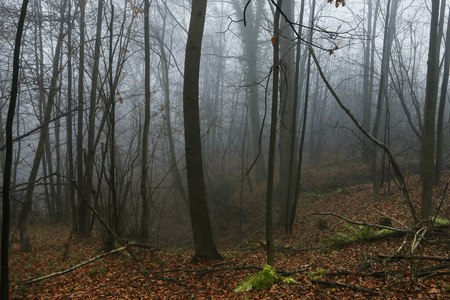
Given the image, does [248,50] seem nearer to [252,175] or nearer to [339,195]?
[252,175]

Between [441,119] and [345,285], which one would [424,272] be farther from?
[441,119]

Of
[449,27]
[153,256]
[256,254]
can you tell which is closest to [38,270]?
[153,256]

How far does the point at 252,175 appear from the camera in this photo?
61.1 ft

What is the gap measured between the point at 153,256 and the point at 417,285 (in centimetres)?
471

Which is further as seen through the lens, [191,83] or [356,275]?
[191,83]

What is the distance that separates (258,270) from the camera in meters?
5.45

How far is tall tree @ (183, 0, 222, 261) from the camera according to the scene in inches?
231

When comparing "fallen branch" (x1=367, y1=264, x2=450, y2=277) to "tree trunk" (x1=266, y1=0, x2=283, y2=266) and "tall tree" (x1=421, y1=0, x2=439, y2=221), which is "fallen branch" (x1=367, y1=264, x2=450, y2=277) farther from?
"tall tree" (x1=421, y1=0, x2=439, y2=221)

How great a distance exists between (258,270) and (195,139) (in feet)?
8.57

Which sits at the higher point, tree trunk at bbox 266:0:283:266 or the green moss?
tree trunk at bbox 266:0:283:266

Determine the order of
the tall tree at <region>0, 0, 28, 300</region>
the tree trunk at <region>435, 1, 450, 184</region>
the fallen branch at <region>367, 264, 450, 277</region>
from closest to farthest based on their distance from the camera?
the tall tree at <region>0, 0, 28, 300</region>
the fallen branch at <region>367, 264, 450, 277</region>
the tree trunk at <region>435, 1, 450, 184</region>

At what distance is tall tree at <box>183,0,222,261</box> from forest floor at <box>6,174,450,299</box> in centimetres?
53

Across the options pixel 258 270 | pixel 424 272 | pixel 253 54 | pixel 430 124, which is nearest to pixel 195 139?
pixel 258 270

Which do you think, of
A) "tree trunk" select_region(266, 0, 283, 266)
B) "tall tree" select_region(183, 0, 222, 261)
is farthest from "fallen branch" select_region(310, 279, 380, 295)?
"tall tree" select_region(183, 0, 222, 261)
